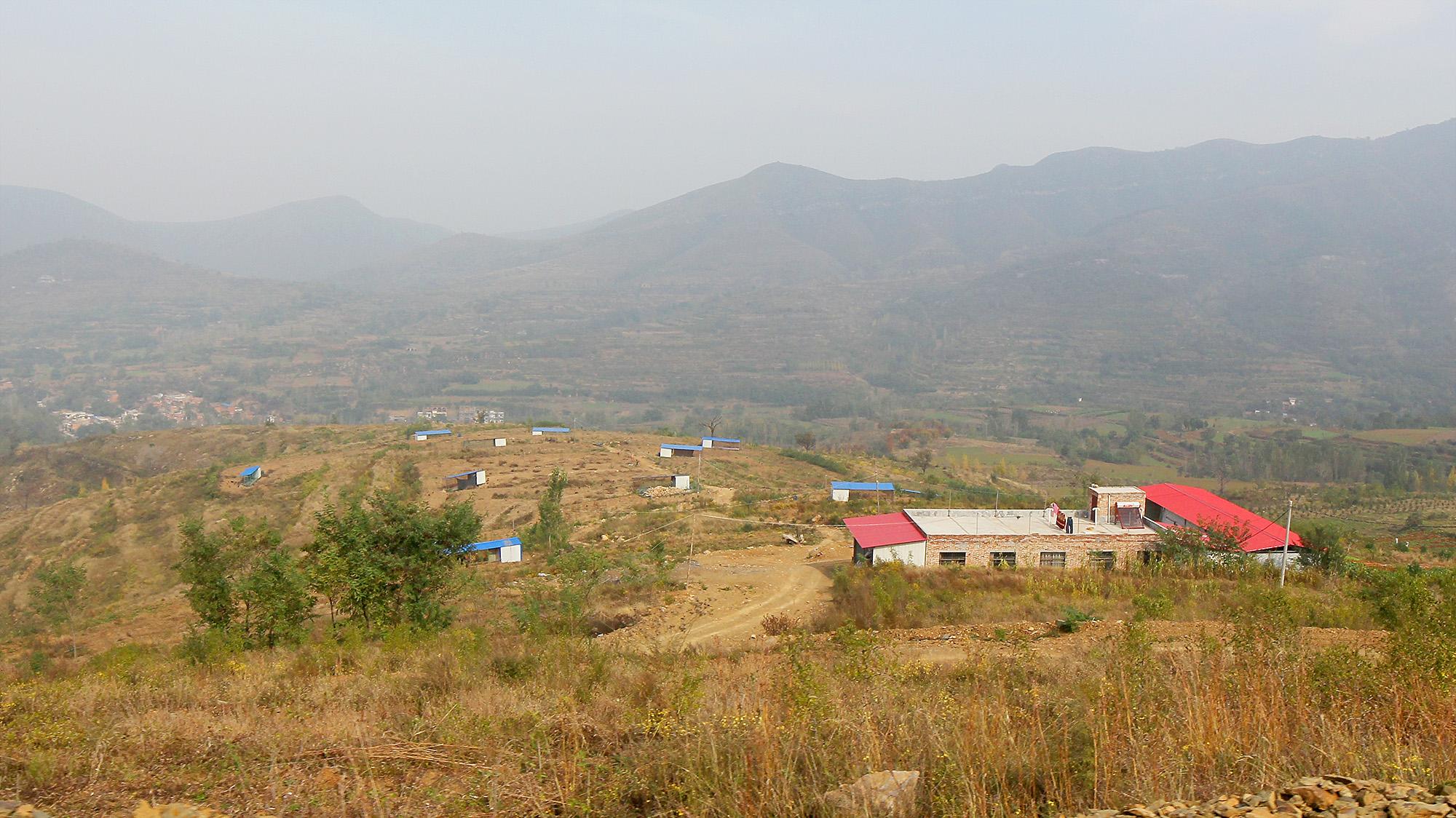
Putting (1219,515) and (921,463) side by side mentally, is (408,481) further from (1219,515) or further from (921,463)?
(921,463)

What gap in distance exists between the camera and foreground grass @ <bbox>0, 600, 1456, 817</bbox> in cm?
351

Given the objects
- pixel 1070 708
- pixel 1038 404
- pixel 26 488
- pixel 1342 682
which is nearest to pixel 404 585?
pixel 1070 708

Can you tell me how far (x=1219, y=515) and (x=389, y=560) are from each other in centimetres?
2274

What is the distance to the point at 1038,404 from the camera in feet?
468

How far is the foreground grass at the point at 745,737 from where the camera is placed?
3512 millimetres

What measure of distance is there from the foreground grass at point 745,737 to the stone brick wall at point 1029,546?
13.9 meters

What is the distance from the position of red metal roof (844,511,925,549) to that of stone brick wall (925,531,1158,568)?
24.4 inches

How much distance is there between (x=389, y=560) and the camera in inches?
489

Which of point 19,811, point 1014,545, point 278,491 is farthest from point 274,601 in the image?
point 278,491

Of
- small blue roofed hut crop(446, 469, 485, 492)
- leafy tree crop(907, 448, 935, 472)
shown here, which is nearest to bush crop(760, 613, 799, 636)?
small blue roofed hut crop(446, 469, 485, 492)

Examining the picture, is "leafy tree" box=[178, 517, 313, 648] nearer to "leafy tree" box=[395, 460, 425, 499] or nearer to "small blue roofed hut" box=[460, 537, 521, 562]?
"small blue roofed hut" box=[460, 537, 521, 562]

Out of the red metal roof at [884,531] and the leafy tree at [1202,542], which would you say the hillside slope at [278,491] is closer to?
the red metal roof at [884,531]

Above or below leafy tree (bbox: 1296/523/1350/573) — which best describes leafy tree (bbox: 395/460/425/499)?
below

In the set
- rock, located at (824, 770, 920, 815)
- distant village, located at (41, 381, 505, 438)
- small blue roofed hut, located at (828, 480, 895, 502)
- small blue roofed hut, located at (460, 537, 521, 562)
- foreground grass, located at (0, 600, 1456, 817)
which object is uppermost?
rock, located at (824, 770, 920, 815)
